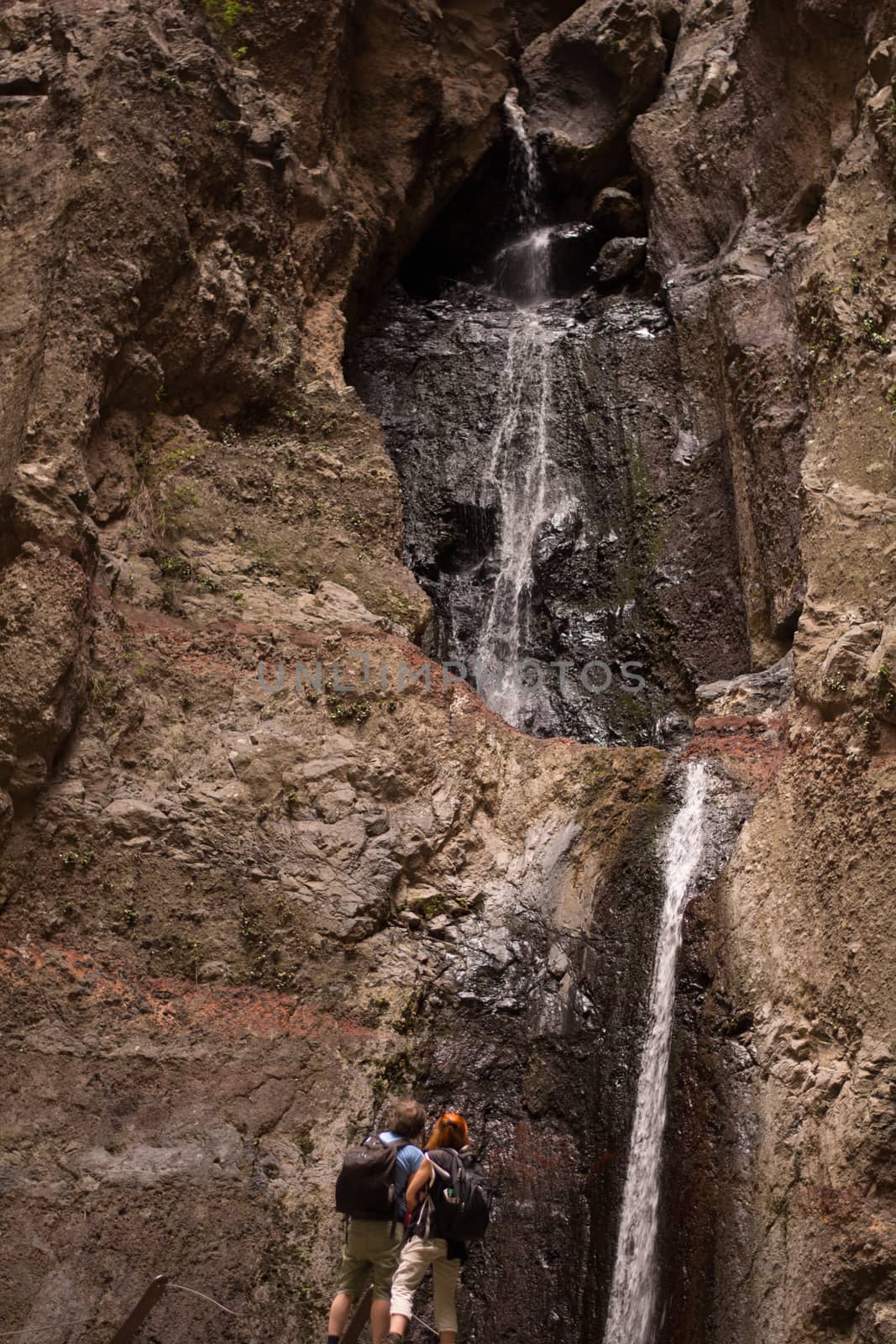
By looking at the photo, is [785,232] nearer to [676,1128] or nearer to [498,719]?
[498,719]

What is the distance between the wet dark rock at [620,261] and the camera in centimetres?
1919

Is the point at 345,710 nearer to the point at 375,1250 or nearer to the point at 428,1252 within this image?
the point at 375,1250

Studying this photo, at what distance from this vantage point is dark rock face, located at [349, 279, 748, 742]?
14789 millimetres

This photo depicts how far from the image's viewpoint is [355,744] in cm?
1148

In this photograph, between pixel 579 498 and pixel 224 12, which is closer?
pixel 224 12

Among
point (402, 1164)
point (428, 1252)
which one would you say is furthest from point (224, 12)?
point (428, 1252)

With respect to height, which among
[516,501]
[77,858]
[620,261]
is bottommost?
[77,858]

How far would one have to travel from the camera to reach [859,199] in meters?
11.5

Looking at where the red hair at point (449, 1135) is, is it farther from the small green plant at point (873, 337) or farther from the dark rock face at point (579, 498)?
the dark rock face at point (579, 498)

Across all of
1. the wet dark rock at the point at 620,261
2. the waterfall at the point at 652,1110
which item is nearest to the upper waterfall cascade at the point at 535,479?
the wet dark rock at the point at 620,261

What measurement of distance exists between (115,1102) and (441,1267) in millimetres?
3405

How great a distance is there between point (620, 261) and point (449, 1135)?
15.8 m

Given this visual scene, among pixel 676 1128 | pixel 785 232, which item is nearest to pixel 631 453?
pixel 785 232

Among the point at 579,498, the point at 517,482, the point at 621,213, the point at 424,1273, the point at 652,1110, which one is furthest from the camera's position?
the point at 621,213
